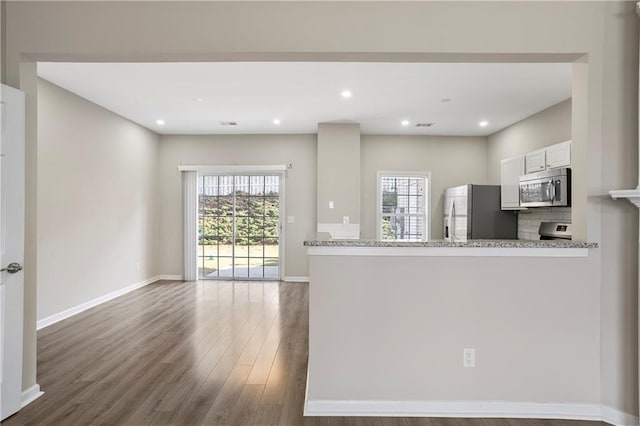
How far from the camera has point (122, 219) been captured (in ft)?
18.8

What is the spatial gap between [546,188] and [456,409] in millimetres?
3049

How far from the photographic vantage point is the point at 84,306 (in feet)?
15.7

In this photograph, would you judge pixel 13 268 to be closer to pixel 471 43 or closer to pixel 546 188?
pixel 471 43

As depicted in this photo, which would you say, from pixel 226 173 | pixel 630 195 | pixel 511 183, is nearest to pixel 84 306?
pixel 226 173

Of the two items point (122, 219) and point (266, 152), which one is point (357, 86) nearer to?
point (266, 152)

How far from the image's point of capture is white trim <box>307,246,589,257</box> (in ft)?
7.61

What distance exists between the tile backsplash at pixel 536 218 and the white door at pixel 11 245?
17.2 feet

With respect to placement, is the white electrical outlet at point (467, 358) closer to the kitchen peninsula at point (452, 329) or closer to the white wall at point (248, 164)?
the kitchen peninsula at point (452, 329)

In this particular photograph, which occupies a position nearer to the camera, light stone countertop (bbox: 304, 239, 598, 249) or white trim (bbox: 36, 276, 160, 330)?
light stone countertop (bbox: 304, 239, 598, 249)

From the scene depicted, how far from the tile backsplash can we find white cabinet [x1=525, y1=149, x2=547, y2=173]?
0.53 m

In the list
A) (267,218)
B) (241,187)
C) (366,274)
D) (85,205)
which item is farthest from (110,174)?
(366,274)

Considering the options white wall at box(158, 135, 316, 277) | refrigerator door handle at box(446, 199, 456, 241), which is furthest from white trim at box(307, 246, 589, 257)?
white wall at box(158, 135, 316, 277)

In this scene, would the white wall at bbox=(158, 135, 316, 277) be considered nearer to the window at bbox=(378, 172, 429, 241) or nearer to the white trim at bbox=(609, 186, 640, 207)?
the window at bbox=(378, 172, 429, 241)

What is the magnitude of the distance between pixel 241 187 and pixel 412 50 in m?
5.05
